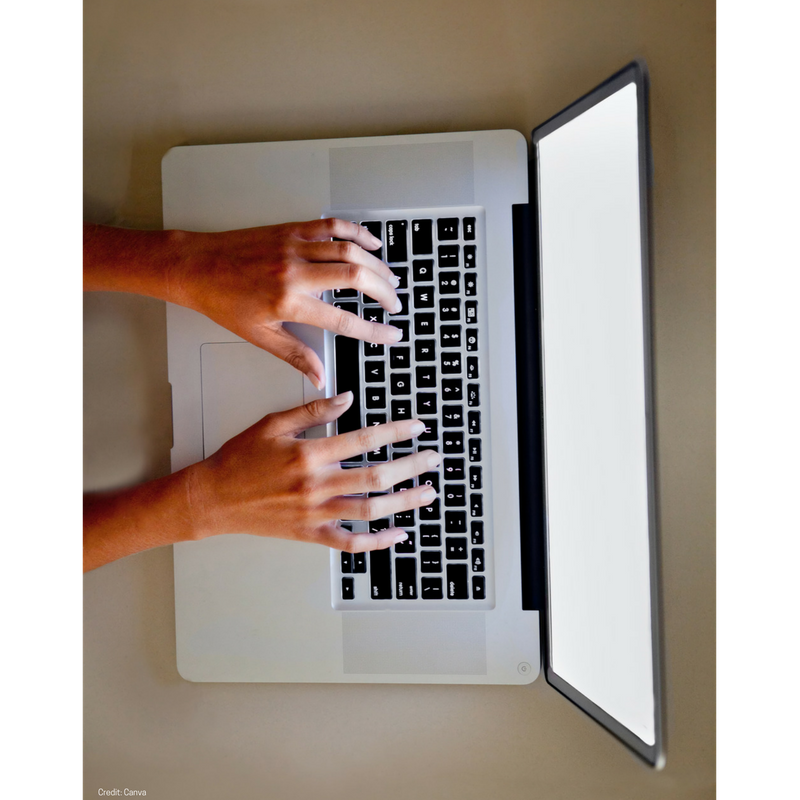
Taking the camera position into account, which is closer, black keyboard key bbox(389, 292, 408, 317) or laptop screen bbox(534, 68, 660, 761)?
laptop screen bbox(534, 68, 660, 761)

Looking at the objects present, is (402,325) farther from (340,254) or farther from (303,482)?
(303,482)

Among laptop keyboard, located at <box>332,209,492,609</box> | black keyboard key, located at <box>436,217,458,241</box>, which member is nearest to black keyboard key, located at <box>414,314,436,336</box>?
laptop keyboard, located at <box>332,209,492,609</box>

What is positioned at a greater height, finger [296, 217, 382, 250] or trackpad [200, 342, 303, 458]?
finger [296, 217, 382, 250]

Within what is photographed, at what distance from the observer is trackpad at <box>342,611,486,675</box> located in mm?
728

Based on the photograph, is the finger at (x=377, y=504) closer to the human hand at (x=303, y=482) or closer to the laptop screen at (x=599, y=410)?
the human hand at (x=303, y=482)

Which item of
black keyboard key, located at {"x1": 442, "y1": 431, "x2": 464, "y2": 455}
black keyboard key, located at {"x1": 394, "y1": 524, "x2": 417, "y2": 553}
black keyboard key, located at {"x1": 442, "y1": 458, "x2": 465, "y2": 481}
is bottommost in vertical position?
black keyboard key, located at {"x1": 394, "y1": 524, "x2": 417, "y2": 553}

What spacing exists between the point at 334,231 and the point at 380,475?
0.31 m

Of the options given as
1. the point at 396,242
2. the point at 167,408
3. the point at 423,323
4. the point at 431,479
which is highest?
the point at 396,242

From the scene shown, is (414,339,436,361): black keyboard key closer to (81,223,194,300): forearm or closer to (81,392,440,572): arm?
(81,392,440,572): arm

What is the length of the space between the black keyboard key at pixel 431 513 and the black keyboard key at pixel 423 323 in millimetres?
217

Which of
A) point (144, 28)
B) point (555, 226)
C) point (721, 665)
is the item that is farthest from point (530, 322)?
point (144, 28)

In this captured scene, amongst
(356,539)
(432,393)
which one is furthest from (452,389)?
(356,539)

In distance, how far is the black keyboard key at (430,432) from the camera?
2.36 feet

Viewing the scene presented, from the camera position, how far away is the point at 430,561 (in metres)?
0.73
